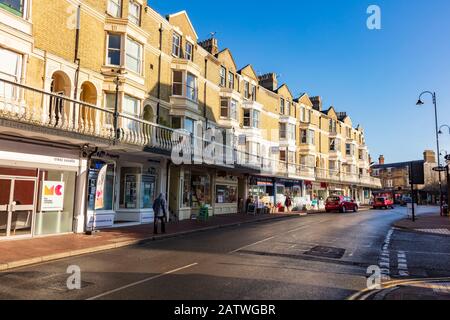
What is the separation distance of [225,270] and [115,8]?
53.4 feet

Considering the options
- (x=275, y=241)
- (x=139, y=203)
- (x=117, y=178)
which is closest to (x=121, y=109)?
(x=117, y=178)

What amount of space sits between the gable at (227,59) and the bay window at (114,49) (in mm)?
12613

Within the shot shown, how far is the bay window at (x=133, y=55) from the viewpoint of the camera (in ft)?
63.3

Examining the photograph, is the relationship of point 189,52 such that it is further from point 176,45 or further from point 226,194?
point 226,194

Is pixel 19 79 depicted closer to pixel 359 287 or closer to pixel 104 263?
pixel 104 263

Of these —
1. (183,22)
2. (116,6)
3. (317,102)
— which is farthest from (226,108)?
(317,102)

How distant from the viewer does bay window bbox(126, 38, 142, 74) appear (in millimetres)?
19297

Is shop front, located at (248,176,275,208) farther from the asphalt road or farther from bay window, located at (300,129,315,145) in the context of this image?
the asphalt road

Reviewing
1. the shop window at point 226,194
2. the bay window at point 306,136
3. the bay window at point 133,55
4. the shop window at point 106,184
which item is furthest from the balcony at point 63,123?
the bay window at point 306,136

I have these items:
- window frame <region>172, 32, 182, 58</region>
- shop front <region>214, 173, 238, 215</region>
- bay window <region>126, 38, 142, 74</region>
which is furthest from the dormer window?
shop front <region>214, 173, 238, 215</region>

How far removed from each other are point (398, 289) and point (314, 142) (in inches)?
1579

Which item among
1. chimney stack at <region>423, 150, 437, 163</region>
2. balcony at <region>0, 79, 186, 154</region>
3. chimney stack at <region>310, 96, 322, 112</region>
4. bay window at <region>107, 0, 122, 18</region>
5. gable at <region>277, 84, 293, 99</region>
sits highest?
chimney stack at <region>310, 96, 322, 112</region>

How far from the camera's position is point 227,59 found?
Answer: 3175 cm

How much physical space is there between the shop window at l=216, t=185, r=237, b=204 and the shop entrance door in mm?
15821
